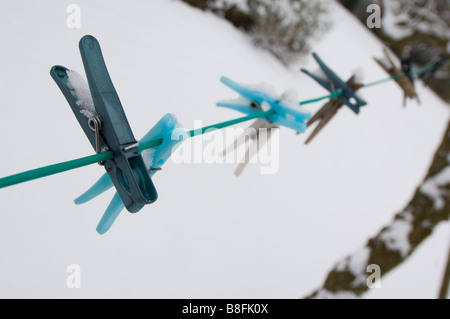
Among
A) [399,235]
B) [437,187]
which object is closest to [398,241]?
[399,235]

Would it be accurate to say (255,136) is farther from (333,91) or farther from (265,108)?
(333,91)

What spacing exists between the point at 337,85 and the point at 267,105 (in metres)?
0.42

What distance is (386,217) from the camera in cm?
252

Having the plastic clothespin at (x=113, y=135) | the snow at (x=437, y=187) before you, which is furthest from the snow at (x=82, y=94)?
the snow at (x=437, y=187)

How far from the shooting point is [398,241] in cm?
131

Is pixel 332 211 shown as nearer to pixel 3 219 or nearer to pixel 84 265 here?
pixel 84 265

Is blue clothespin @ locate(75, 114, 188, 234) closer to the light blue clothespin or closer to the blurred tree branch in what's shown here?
the light blue clothespin

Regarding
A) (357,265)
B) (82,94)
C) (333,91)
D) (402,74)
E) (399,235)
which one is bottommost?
(357,265)

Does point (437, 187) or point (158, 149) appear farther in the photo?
point (437, 187)

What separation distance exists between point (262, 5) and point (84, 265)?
297 centimetres

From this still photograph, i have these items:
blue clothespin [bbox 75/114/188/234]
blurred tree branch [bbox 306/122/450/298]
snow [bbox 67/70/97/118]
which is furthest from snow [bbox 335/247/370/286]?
snow [bbox 67/70/97/118]

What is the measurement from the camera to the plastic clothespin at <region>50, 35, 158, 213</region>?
478mm

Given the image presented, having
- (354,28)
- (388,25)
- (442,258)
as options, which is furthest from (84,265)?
(388,25)

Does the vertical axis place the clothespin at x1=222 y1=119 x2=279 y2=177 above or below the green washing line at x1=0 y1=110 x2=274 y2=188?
above
